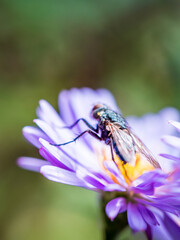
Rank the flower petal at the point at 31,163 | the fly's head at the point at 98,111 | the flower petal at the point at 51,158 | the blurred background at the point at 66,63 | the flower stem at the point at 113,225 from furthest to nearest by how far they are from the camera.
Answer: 1. the blurred background at the point at 66,63
2. the fly's head at the point at 98,111
3. the flower petal at the point at 31,163
4. the flower stem at the point at 113,225
5. the flower petal at the point at 51,158

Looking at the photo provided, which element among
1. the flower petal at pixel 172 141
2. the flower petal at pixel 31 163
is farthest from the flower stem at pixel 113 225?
the flower petal at pixel 172 141

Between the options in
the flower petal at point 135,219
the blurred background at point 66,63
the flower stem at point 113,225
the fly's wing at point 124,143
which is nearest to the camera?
the flower petal at point 135,219

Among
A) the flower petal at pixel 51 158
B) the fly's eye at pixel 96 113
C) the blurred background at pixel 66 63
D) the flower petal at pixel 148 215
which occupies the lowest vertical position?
the flower petal at pixel 148 215

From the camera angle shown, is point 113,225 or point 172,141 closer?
point 172,141

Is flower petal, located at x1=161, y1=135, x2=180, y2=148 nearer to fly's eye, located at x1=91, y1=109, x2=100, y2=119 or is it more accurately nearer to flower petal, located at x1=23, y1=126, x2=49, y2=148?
flower petal, located at x1=23, y1=126, x2=49, y2=148

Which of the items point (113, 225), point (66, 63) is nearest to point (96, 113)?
point (113, 225)

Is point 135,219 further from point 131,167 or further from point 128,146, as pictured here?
point 131,167

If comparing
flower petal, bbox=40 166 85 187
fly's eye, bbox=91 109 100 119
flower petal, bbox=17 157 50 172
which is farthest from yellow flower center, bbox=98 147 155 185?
flower petal, bbox=40 166 85 187

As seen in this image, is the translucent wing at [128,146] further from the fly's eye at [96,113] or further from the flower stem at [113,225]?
the flower stem at [113,225]

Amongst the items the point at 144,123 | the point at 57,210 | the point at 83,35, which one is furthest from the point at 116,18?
the point at 57,210
